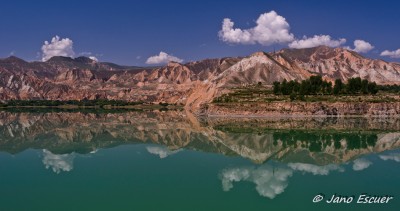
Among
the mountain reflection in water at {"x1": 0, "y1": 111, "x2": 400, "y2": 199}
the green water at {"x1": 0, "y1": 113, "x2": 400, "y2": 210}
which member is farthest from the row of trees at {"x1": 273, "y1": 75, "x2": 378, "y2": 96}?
the green water at {"x1": 0, "y1": 113, "x2": 400, "y2": 210}

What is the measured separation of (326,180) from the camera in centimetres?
2420

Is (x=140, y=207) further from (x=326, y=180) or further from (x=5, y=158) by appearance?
(x=5, y=158)

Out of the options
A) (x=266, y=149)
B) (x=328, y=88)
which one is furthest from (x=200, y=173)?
(x=328, y=88)

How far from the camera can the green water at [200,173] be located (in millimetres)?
19641

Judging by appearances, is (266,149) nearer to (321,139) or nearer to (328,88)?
(321,139)

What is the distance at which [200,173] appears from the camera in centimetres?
2716

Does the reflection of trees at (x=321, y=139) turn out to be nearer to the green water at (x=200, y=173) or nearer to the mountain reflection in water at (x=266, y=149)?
the mountain reflection in water at (x=266, y=149)

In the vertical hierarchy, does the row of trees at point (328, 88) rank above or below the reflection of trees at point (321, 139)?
above

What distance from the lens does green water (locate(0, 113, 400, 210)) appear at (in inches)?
773

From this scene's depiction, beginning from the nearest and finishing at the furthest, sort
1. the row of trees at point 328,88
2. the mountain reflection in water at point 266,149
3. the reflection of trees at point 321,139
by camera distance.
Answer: the mountain reflection in water at point 266,149, the reflection of trees at point 321,139, the row of trees at point 328,88

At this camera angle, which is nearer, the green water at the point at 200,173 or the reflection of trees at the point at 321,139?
the green water at the point at 200,173

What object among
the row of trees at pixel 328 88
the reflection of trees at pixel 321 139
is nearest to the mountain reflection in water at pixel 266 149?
the reflection of trees at pixel 321 139

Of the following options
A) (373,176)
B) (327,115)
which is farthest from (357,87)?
(373,176)

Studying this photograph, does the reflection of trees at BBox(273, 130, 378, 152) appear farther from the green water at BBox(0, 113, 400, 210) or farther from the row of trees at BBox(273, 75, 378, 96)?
the row of trees at BBox(273, 75, 378, 96)
